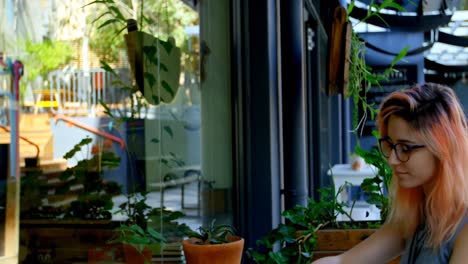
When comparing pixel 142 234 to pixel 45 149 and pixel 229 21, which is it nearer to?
pixel 45 149

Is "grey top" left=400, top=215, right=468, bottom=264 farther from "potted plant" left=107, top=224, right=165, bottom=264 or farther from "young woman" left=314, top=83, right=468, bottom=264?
"potted plant" left=107, top=224, right=165, bottom=264

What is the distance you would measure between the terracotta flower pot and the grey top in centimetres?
88

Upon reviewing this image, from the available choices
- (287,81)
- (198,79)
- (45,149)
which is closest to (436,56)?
(287,81)

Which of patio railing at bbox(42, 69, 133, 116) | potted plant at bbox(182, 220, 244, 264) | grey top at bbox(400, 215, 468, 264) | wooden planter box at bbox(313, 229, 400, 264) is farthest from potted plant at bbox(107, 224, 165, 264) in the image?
grey top at bbox(400, 215, 468, 264)

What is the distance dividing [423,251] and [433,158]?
0.58ft

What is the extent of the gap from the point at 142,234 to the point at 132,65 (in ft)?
2.43

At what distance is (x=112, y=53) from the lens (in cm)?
278

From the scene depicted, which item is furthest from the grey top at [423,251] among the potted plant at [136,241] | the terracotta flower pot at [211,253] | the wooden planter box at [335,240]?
the wooden planter box at [335,240]

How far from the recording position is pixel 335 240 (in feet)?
7.70

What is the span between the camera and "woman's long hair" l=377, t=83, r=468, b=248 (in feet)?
3.51

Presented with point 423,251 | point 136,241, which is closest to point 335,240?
point 136,241

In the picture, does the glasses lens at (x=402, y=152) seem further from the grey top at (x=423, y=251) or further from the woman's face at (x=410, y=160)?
the grey top at (x=423, y=251)

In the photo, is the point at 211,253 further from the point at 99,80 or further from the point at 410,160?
the point at 99,80

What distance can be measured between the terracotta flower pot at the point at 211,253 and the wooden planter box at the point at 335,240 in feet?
1.39
